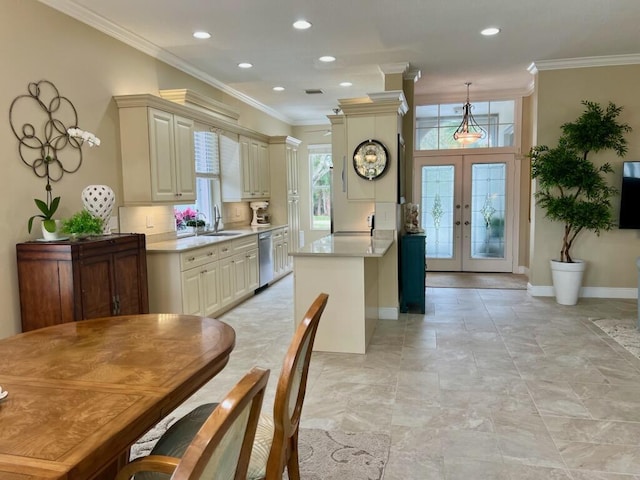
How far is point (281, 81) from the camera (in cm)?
646

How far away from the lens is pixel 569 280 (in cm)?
555

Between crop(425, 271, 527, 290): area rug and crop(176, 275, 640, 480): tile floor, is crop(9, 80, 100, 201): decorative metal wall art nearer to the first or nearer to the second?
crop(176, 275, 640, 480): tile floor

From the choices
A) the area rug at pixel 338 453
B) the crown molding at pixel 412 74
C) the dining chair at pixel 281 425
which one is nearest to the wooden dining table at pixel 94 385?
the dining chair at pixel 281 425

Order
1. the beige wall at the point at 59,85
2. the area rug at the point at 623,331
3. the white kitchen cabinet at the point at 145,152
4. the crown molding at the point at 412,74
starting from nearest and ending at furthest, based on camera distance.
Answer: the beige wall at the point at 59,85 < the area rug at the point at 623,331 < the white kitchen cabinet at the point at 145,152 < the crown molding at the point at 412,74

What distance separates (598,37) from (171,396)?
541cm

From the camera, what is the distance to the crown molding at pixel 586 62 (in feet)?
18.3

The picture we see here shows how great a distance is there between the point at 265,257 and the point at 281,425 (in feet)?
17.4

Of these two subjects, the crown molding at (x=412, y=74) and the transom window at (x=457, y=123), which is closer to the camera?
the crown molding at (x=412, y=74)

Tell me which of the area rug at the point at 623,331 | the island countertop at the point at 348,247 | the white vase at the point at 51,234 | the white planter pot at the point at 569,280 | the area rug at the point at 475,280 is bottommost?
the area rug at the point at 623,331

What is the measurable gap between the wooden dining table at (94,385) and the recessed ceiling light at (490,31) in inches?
156

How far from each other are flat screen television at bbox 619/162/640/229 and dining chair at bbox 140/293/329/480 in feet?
17.2

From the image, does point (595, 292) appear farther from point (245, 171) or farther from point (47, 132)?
point (47, 132)

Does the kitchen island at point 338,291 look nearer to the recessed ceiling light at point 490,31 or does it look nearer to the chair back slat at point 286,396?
the chair back slat at point 286,396

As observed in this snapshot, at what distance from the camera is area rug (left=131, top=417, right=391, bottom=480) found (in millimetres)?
2307
